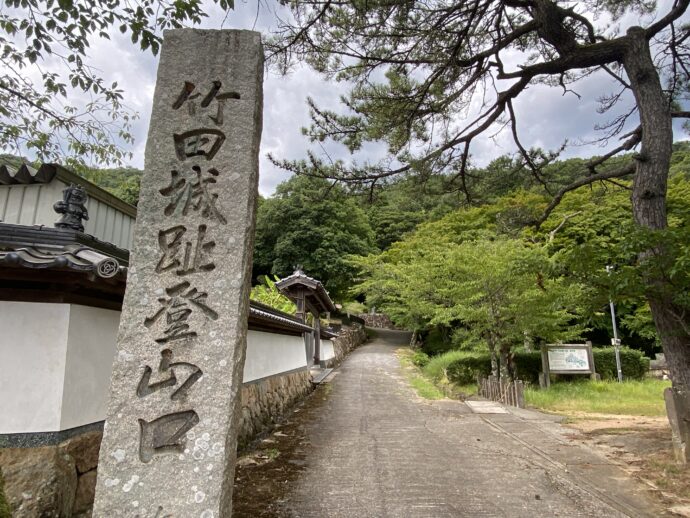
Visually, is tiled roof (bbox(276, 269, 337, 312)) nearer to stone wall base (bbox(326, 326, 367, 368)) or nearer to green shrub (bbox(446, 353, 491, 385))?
stone wall base (bbox(326, 326, 367, 368))

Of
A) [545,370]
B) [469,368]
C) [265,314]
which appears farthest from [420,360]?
[265,314]

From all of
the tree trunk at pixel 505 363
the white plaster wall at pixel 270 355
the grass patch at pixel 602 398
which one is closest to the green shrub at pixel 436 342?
the grass patch at pixel 602 398

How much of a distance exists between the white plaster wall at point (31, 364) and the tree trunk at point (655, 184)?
6.57m

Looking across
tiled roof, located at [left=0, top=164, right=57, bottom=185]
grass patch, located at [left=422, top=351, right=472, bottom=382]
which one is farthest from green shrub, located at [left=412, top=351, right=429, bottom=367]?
tiled roof, located at [left=0, top=164, right=57, bottom=185]

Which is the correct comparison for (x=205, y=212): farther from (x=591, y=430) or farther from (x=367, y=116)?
(x=591, y=430)

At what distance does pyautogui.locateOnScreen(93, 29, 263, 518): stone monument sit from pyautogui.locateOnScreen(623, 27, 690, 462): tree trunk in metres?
5.15

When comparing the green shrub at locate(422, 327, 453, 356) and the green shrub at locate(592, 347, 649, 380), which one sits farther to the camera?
the green shrub at locate(422, 327, 453, 356)

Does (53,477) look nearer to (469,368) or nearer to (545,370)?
(469,368)

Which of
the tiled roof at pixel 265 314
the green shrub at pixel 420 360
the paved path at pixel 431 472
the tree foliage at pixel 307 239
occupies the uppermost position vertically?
the tree foliage at pixel 307 239

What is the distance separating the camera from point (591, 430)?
7.93 metres

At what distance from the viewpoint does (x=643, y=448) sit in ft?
21.1

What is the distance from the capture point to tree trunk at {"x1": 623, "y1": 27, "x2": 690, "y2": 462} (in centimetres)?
569

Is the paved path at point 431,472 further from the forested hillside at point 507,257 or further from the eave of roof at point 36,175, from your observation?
the eave of roof at point 36,175

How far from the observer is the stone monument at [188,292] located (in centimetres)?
265
